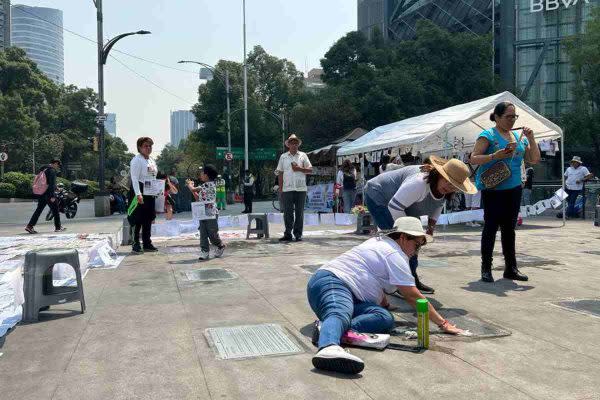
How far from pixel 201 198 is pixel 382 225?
3718 mm

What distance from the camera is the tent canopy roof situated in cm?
1257

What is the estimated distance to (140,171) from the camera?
8742mm

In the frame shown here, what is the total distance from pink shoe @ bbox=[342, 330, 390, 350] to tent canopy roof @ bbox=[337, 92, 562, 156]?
9384 millimetres

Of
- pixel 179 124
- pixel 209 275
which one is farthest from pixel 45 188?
pixel 179 124

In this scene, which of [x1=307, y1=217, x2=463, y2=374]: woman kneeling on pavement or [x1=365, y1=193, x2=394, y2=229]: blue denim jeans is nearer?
[x1=307, y1=217, x2=463, y2=374]: woman kneeling on pavement

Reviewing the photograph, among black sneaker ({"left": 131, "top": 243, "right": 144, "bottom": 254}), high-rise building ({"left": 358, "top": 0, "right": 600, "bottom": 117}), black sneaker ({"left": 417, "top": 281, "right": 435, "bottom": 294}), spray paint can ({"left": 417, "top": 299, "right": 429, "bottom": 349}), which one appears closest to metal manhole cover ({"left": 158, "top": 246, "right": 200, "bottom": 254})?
black sneaker ({"left": 131, "top": 243, "right": 144, "bottom": 254})

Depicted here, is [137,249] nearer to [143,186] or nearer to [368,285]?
[143,186]

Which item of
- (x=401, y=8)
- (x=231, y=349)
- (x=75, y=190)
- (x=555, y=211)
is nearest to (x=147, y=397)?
(x=231, y=349)

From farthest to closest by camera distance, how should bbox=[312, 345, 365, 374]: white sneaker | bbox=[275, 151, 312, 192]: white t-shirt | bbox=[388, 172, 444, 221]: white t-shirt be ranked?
1. bbox=[275, 151, 312, 192]: white t-shirt
2. bbox=[388, 172, 444, 221]: white t-shirt
3. bbox=[312, 345, 365, 374]: white sneaker

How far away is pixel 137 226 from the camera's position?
29.3 ft

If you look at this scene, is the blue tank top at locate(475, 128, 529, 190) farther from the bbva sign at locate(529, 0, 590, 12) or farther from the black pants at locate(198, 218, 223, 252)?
the bbva sign at locate(529, 0, 590, 12)

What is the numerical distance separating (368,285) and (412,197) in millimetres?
1261

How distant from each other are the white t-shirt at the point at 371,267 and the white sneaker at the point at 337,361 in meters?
0.71

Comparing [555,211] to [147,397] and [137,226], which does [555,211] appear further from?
[147,397]
